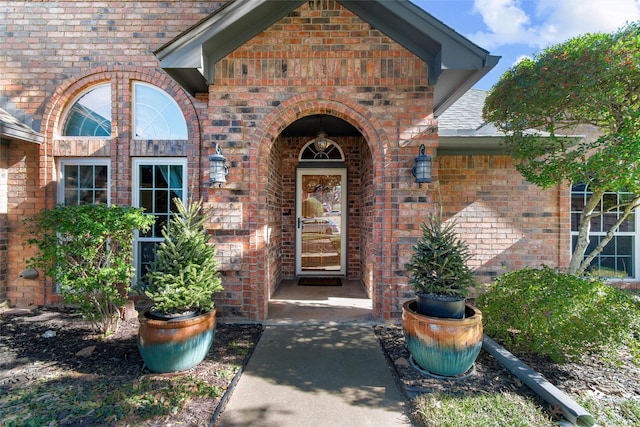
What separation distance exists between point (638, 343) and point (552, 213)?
2636 millimetres

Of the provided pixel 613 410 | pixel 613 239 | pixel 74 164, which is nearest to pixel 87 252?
pixel 74 164

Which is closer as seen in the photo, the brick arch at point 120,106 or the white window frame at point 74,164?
the brick arch at point 120,106

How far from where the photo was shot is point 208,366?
3014 mm

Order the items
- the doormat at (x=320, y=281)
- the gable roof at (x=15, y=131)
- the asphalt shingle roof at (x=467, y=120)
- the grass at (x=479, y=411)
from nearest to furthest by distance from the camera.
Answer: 1. the grass at (x=479, y=411)
2. the gable roof at (x=15, y=131)
3. the asphalt shingle roof at (x=467, y=120)
4. the doormat at (x=320, y=281)

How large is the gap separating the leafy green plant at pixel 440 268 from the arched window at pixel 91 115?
17.9 feet

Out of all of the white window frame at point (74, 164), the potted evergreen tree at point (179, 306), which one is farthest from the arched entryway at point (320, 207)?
the potted evergreen tree at point (179, 306)

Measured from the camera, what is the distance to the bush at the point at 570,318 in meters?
2.90

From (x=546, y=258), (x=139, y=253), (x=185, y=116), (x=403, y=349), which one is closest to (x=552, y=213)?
(x=546, y=258)

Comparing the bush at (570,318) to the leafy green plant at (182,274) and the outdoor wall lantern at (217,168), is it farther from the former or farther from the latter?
the outdoor wall lantern at (217,168)

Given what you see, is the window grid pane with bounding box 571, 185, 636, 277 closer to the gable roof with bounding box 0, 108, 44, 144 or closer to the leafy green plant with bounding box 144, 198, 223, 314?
the leafy green plant with bounding box 144, 198, 223, 314

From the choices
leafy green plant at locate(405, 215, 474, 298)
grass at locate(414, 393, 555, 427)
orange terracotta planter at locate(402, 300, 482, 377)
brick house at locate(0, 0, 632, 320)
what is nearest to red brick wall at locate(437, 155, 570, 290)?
brick house at locate(0, 0, 632, 320)

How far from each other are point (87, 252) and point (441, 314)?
159 inches

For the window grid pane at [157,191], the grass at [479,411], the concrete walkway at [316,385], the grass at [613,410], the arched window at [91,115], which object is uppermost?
the arched window at [91,115]

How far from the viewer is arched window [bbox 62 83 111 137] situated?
5.00m
